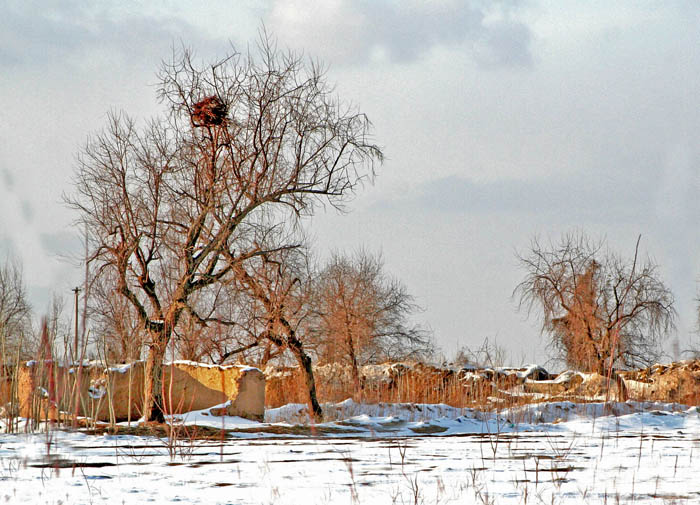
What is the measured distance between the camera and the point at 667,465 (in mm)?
5637

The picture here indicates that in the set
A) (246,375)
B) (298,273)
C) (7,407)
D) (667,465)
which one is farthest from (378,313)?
(667,465)

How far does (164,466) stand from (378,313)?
2675cm

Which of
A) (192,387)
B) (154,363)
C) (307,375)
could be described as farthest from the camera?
(307,375)

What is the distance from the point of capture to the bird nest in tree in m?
15.7

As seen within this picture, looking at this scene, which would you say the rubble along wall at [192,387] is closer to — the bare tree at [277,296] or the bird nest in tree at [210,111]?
the bare tree at [277,296]

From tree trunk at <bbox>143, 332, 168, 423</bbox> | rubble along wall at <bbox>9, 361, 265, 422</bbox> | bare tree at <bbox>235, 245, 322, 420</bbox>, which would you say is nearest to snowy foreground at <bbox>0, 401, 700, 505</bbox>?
tree trunk at <bbox>143, 332, 168, 423</bbox>

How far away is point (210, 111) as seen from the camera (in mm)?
15711

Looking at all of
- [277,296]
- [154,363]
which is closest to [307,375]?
[277,296]

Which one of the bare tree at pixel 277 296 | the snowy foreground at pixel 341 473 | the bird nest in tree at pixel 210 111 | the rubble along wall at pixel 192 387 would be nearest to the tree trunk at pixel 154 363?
the rubble along wall at pixel 192 387

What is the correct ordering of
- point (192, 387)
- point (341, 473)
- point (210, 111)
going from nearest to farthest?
point (341, 473), point (210, 111), point (192, 387)

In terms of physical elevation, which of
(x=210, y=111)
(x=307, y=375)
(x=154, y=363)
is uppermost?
(x=210, y=111)

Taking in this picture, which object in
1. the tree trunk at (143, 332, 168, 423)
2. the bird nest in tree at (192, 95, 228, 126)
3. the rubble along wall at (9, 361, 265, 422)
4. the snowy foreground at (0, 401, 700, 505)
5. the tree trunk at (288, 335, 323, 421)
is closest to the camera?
the snowy foreground at (0, 401, 700, 505)

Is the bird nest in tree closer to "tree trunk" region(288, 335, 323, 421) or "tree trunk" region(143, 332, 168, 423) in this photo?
"tree trunk" region(143, 332, 168, 423)

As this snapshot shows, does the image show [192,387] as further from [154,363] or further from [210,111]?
[210,111]
